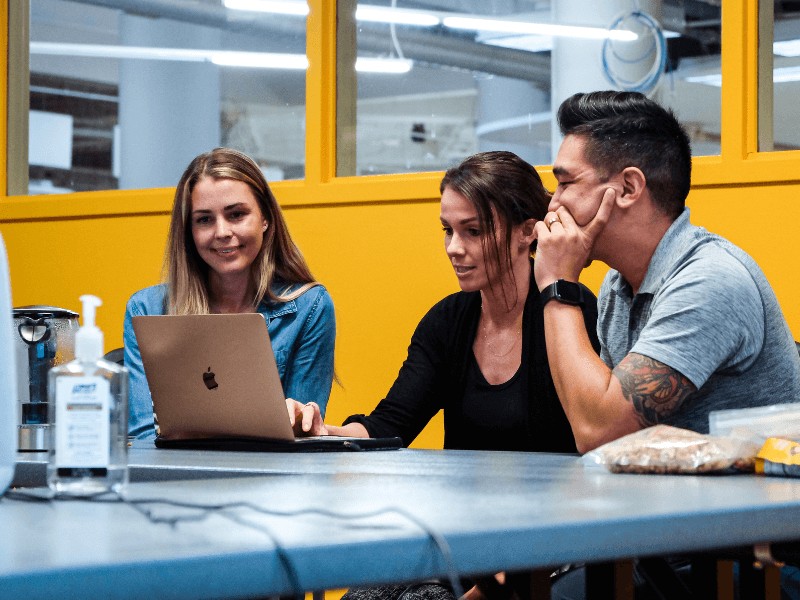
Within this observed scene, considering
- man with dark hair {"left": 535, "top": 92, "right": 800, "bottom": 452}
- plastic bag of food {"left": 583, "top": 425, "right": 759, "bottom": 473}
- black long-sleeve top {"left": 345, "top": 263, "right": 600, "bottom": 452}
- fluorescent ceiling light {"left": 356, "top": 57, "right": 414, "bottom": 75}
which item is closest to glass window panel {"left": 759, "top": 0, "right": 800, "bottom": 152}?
black long-sleeve top {"left": 345, "top": 263, "right": 600, "bottom": 452}

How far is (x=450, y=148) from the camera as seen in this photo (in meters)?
3.79

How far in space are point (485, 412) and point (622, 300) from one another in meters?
0.45

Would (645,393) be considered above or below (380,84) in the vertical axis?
below

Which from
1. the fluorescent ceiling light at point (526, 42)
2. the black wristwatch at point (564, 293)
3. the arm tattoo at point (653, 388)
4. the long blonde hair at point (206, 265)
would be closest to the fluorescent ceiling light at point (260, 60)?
the fluorescent ceiling light at point (526, 42)

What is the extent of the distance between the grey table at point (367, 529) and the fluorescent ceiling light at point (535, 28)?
240 centimetres

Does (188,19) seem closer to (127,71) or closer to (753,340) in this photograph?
(127,71)

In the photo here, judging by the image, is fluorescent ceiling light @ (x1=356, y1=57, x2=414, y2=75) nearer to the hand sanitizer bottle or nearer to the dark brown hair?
the dark brown hair

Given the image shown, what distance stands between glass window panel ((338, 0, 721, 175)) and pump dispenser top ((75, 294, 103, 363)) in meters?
2.24

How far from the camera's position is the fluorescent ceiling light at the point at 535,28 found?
11.5 ft

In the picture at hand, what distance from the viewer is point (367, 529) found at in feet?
2.82

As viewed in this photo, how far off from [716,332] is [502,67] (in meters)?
2.37

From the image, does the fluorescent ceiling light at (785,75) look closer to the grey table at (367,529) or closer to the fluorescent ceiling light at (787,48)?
the fluorescent ceiling light at (787,48)

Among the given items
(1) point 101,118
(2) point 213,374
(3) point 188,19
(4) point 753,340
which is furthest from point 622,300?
(1) point 101,118

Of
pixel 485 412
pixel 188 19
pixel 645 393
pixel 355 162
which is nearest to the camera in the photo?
pixel 645 393
